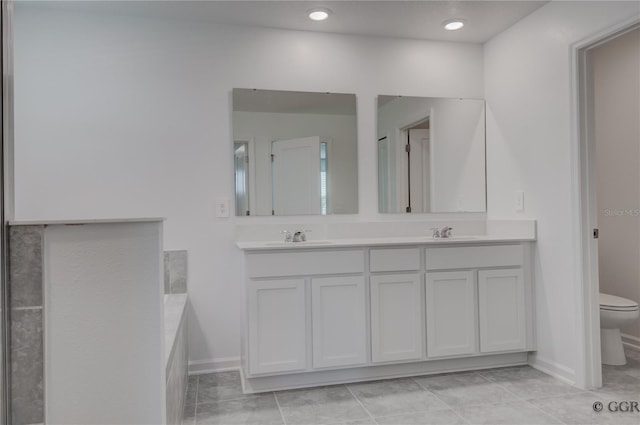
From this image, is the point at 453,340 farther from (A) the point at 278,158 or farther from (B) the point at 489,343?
(A) the point at 278,158

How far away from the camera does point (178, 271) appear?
287 centimetres

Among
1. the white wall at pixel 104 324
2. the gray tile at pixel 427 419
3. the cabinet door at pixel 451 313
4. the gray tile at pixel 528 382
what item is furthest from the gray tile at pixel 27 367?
the gray tile at pixel 528 382

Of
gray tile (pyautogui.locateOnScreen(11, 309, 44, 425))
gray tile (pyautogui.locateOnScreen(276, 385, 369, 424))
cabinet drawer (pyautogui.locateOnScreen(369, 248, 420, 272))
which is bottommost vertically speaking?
gray tile (pyautogui.locateOnScreen(276, 385, 369, 424))

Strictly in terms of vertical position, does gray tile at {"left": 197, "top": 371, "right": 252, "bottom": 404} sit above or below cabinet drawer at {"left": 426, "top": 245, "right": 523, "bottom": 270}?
below

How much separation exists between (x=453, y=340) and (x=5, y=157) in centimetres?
248

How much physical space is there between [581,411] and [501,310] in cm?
73

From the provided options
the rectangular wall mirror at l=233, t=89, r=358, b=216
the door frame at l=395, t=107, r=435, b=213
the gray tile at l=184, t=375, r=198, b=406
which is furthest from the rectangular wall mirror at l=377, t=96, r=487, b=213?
the gray tile at l=184, t=375, r=198, b=406

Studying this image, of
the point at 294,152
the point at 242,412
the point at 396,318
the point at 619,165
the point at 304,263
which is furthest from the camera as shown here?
the point at 619,165

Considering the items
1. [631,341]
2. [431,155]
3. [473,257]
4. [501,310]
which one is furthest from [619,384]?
[431,155]

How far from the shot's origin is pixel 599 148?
11.5 ft

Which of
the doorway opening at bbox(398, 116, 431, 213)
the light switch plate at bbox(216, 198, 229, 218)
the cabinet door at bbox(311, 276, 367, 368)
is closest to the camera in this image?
the cabinet door at bbox(311, 276, 367, 368)

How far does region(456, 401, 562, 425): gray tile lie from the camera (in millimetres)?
2126

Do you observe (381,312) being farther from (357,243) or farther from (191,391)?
(191,391)

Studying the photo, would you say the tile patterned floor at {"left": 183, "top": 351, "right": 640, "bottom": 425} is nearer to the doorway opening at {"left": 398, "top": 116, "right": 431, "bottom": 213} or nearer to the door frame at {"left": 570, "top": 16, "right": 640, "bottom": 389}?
the door frame at {"left": 570, "top": 16, "right": 640, "bottom": 389}
